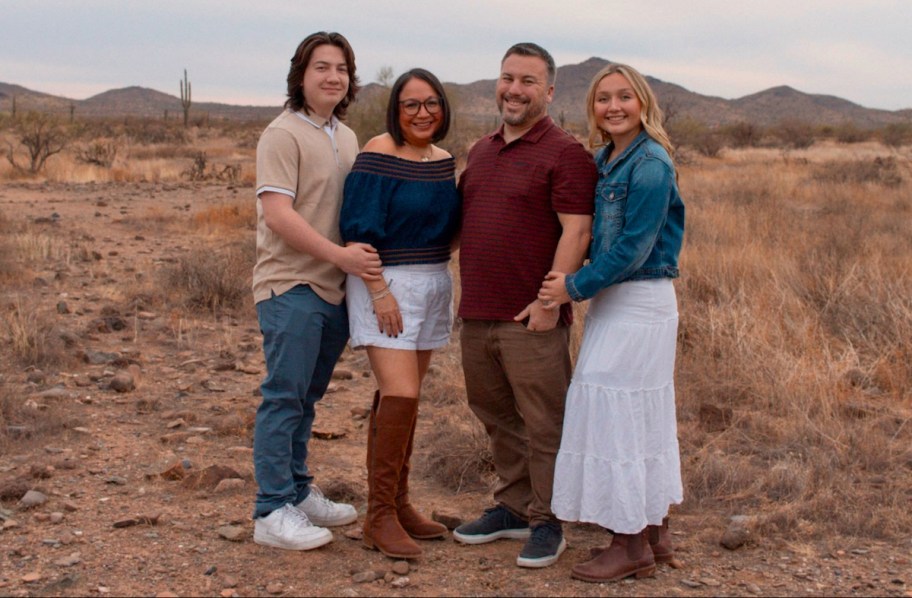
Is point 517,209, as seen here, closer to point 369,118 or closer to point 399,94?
point 399,94

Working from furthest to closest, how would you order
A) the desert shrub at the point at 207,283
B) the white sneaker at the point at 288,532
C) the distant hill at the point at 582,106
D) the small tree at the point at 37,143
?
the distant hill at the point at 582,106 → the small tree at the point at 37,143 → the desert shrub at the point at 207,283 → the white sneaker at the point at 288,532

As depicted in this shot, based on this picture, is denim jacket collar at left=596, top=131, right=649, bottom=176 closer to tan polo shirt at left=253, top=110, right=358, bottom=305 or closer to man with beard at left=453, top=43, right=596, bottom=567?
man with beard at left=453, top=43, right=596, bottom=567

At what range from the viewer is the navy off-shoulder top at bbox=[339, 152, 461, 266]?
343 centimetres

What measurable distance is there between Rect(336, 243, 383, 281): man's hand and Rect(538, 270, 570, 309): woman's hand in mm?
590

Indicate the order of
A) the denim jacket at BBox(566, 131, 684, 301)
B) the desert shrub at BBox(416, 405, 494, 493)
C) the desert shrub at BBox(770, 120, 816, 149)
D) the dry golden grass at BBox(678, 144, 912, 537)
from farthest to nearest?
1. the desert shrub at BBox(770, 120, 816, 149)
2. the desert shrub at BBox(416, 405, 494, 493)
3. the dry golden grass at BBox(678, 144, 912, 537)
4. the denim jacket at BBox(566, 131, 684, 301)

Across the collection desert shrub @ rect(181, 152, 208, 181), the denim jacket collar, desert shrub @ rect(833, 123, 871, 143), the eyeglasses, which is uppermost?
desert shrub @ rect(833, 123, 871, 143)

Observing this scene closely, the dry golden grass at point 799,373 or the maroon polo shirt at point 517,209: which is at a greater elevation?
the maroon polo shirt at point 517,209

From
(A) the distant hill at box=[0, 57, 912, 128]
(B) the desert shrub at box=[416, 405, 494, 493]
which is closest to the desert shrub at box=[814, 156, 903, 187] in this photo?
(B) the desert shrub at box=[416, 405, 494, 493]

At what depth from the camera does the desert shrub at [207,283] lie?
8.39 metres

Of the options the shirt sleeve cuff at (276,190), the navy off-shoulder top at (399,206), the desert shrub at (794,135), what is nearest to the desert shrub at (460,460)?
the navy off-shoulder top at (399,206)

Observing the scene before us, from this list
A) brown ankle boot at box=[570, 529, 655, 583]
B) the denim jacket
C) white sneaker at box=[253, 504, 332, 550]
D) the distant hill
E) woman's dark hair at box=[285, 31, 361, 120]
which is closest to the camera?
the denim jacket

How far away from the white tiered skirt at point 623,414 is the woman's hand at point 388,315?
670 mm

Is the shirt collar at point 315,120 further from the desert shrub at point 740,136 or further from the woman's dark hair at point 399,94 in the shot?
the desert shrub at point 740,136

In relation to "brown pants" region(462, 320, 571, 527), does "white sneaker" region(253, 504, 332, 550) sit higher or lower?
lower
